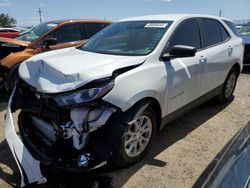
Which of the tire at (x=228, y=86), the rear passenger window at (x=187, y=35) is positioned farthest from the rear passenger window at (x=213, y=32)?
the tire at (x=228, y=86)

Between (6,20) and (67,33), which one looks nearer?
(67,33)

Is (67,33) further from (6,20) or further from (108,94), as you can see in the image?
(6,20)

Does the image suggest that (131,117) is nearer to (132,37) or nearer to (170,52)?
(170,52)

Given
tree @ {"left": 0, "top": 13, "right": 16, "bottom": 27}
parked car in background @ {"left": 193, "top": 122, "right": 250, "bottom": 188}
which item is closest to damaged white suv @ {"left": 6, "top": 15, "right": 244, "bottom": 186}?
parked car in background @ {"left": 193, "top": 122, "right": 250, "bottom": 188}

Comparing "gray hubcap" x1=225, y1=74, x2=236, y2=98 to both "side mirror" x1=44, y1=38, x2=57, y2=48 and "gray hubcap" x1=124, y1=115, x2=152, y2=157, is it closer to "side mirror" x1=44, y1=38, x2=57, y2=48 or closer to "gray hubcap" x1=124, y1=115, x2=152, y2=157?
"gray hubcap" x1=124, y1=115, x2=152, y2=157

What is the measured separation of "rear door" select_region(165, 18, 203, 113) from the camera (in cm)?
410

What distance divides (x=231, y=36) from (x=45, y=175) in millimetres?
4376

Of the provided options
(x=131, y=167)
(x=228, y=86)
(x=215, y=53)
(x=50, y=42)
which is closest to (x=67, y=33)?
(x=50, y=42)

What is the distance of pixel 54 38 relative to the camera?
22.8 ft

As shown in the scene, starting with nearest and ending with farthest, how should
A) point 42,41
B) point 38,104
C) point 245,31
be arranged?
1. point 38,104
2. point 42,41
3. point 245,31

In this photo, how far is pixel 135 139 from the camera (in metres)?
3.70

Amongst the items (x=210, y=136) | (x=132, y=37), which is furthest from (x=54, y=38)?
(x=210, y=136)

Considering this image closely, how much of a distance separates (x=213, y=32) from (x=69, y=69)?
3014 mm

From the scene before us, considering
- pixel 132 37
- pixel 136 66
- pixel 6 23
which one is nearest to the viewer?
pixel 136 66
